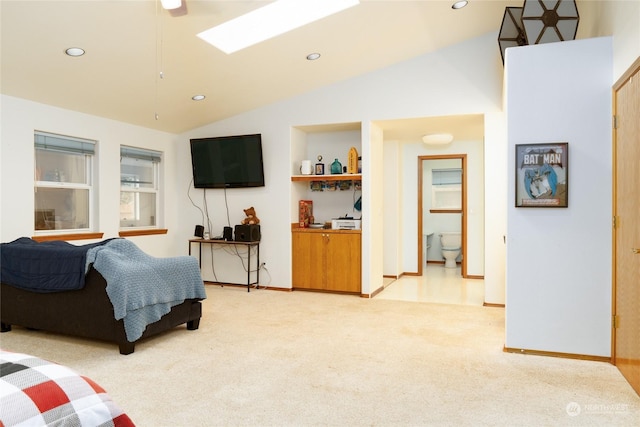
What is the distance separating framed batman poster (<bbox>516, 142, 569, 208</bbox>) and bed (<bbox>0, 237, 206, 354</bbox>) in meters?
2.71

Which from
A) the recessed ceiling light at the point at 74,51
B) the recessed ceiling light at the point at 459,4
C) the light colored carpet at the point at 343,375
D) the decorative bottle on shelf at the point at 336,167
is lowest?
the light colored carpet at the point at 343,375

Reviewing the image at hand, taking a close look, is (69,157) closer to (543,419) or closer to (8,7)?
(8,7)

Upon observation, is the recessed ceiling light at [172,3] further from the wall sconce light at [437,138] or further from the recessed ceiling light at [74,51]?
the wall sconce light at [437,138]

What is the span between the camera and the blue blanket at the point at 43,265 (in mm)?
3182

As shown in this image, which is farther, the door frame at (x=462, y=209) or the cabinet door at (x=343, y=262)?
the door frame at (x=462, y=209)

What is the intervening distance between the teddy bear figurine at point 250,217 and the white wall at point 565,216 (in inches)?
132

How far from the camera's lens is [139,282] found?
10.4 feet

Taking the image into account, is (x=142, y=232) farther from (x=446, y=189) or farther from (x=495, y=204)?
(x=446, y=189)

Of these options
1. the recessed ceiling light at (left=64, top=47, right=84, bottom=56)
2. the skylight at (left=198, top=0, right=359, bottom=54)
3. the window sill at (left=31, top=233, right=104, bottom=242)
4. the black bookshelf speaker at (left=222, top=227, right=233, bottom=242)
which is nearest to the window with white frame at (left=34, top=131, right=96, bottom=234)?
the window sill at (left=31, top=233, right=104, bottom=242)

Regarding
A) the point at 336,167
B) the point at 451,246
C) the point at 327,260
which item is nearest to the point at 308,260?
the point at 327,260

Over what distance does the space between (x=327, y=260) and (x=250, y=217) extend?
1.17 meters

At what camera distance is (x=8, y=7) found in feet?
9.73

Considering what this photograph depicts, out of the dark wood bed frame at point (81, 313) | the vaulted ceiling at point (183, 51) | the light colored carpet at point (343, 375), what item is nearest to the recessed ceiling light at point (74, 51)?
the vaulted ceiling at point (183, 51)

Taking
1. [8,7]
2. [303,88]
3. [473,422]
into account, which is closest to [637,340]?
[473,422]
